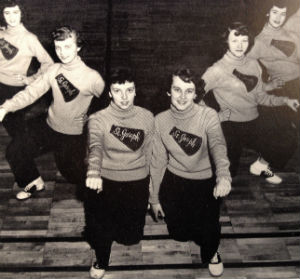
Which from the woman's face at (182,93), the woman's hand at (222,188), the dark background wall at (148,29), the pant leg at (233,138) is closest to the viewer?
the woman's hand at (222,188)

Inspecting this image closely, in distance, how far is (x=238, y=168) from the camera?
13.0 feet

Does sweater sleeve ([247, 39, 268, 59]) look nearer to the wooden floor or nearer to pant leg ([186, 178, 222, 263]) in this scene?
the wooden floor

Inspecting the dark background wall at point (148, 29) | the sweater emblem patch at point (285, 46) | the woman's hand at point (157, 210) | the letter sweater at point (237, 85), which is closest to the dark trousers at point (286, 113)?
the sweater emblem patch at point (285, 46)

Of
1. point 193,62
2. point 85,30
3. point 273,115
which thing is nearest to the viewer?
point 273,115

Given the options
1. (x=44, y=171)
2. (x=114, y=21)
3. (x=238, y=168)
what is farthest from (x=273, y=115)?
(x=114, y=21)

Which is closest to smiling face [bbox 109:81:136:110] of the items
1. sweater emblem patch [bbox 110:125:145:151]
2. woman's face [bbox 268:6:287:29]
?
sweater emblem patch [bbox 110:125:145:151]

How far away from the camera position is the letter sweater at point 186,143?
113 inches

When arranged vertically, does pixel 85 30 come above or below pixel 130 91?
below

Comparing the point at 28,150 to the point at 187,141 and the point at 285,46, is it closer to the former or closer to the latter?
the point at 187,141

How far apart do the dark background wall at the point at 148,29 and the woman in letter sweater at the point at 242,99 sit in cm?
124

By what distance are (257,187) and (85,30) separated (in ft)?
11.8

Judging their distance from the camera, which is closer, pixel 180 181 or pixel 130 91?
pixel 130 91

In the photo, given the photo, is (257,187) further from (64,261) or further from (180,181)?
(64,261)

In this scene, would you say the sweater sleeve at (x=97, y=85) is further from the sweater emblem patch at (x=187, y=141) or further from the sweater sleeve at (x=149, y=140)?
the sweater emblem patch at (x=187, y=141)
